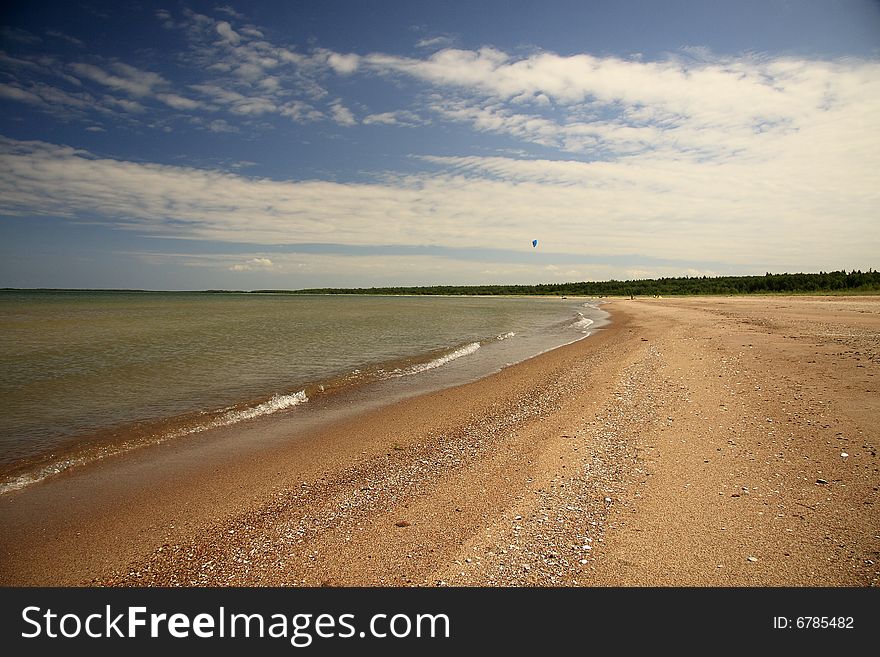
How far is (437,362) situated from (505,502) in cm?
1253

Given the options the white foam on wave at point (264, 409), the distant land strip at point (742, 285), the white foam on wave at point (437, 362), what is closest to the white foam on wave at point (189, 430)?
the white foam on wave at point (264, 409)

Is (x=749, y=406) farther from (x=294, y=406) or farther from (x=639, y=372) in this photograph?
(x=294, y=406)

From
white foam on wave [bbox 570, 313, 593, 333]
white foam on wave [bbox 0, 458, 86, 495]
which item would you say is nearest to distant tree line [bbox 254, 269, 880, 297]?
white foam on wave [bbox 570, 313, 593, 333]

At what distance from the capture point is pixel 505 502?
532 centimetres

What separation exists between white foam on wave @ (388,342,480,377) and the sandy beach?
5684 millimetres

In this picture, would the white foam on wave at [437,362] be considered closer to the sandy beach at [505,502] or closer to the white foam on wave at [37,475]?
the sandy beach at [505,502]

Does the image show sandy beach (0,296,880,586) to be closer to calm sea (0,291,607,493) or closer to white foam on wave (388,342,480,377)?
calm sea (0,291,607,493)

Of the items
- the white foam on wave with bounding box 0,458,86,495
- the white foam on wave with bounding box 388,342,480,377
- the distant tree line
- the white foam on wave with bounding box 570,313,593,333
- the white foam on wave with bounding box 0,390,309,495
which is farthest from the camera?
the distant tree line

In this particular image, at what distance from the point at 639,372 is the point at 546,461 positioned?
757 centimetres

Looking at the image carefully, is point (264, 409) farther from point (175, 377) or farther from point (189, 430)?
point (175, 377)

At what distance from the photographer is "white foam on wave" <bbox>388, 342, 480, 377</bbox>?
1571 cm

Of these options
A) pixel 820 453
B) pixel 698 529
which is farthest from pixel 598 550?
pixel 820 453

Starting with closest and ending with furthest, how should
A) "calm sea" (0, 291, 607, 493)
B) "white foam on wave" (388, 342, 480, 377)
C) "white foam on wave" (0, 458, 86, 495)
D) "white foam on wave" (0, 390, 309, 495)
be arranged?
"white foam on wave" (0, 458, 86, 495)
"white foam on wave" (0, 390, 309, 495)
"calm sea" (0, 291, 607, 493)
"white foam on wave" (388, 342, 480, 377)

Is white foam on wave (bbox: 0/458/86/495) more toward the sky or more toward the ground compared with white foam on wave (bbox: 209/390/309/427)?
more toward the ground
